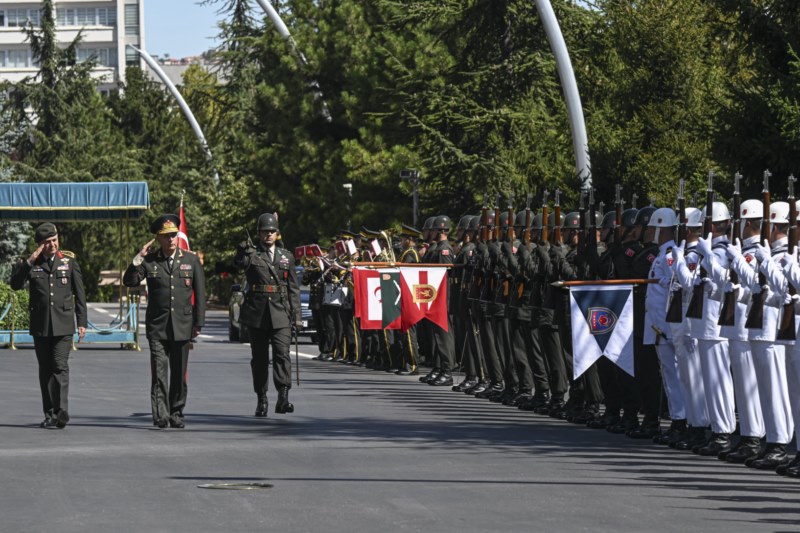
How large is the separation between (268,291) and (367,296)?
20.9ft

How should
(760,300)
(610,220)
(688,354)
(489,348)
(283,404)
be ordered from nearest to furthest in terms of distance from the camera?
(760,300), (688,354), (610,220), (283,404), (489,348)

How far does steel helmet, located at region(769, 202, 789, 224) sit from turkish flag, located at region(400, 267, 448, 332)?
9.19m

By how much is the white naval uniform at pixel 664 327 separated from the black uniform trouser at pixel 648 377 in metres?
0.21

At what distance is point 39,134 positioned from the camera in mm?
72188

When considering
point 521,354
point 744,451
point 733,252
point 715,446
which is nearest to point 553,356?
point 521,354

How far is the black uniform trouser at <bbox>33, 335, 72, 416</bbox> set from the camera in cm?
1631

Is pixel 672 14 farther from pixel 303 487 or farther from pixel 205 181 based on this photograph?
pixel 205 181

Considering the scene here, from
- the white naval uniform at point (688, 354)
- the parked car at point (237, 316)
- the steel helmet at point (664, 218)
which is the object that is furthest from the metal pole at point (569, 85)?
the parked car at point (237, 316)

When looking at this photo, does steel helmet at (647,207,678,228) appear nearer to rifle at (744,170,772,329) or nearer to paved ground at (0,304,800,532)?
paved ground at (0,304,800,532)

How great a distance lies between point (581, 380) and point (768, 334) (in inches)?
175

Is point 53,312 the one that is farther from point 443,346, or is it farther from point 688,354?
point 443,346

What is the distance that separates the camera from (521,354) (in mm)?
18797

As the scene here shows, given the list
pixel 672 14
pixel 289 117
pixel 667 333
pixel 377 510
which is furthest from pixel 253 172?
pixel 377 510

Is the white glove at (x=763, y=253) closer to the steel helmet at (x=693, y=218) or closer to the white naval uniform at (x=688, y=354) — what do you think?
the white naval uniform at (x=688, y=354)
